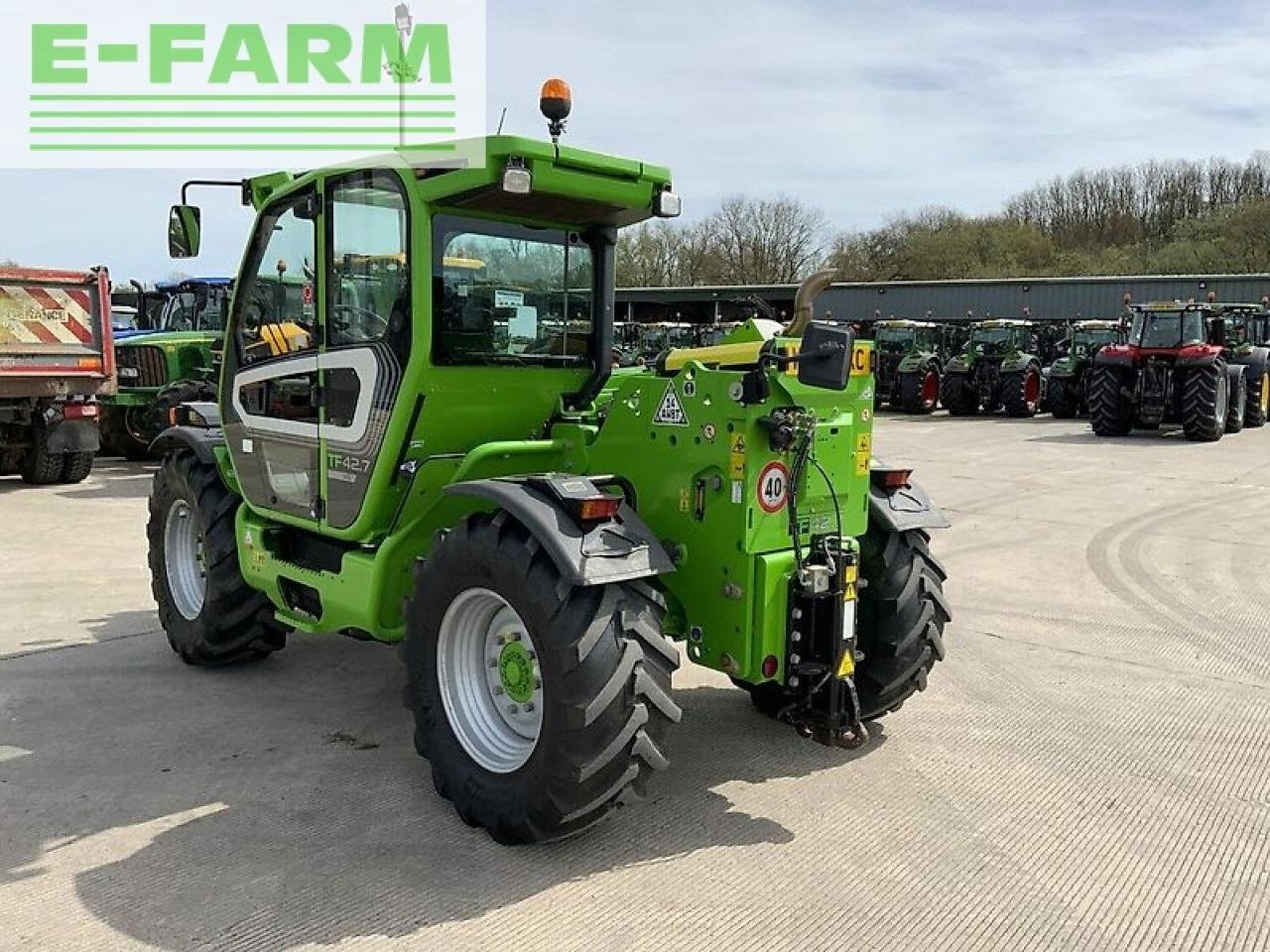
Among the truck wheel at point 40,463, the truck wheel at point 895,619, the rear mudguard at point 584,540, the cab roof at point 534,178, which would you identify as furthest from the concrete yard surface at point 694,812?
the truck wheel at point 40,463

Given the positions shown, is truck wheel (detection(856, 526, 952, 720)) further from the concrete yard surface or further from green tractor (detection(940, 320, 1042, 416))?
green tractor (detection(940, 320, 1042, 416))

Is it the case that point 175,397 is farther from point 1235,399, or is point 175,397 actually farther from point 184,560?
point 1235,399

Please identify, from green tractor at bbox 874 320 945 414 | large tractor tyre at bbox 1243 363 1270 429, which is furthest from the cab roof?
large tractor tyre at bbox 1243 363 1270 429

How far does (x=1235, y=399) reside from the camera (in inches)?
771

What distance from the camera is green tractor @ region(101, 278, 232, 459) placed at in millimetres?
12461

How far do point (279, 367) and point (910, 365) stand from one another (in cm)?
2114

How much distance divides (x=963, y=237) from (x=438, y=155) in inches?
2123

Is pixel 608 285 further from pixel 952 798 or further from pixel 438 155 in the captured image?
pixel 952 798

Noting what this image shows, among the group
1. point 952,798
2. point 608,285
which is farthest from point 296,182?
point 952,798

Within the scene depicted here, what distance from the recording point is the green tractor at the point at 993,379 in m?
23.5

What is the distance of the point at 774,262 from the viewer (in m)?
57.5

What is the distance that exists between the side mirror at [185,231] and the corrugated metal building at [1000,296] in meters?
27.9

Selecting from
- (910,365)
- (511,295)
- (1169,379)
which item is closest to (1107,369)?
(1169,379)

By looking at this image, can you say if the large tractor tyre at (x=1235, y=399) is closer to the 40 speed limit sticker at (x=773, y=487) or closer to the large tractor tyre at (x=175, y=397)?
the large tractor tyre at (x=175, y=397)
